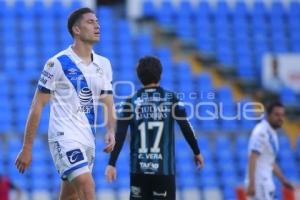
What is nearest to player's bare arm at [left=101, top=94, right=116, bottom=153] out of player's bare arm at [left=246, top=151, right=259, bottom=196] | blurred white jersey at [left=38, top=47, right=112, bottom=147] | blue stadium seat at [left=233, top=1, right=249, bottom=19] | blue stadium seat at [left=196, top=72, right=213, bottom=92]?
blurred white jersey at [left=38, top=47, right=112, bottom=147]

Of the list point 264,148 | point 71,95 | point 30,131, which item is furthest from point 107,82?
point 264,148

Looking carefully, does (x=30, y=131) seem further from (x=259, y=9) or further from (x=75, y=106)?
(x=259, y=9)

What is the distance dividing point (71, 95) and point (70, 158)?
57cm

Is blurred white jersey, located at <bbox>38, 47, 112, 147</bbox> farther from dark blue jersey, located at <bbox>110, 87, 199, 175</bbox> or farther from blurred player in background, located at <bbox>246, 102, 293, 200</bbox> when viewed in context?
blurred player in background, located at <bbox>246, 102, 293, 200</bbox>

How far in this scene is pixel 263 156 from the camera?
9422 millimetres

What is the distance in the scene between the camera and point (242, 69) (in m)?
18.7

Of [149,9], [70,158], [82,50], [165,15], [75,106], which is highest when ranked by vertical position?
[149,9]

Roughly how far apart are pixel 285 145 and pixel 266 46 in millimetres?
3519

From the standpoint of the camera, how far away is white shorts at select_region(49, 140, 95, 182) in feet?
21.7

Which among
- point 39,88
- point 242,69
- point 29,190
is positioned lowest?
point 29,190

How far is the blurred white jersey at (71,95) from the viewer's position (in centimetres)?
675

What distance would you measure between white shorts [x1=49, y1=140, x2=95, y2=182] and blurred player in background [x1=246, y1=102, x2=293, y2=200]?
10.2 ft

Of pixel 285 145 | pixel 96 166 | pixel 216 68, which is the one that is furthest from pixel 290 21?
pixel 96 166

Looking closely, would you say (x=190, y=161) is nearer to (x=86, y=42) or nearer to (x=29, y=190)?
(x=29, y=190)
